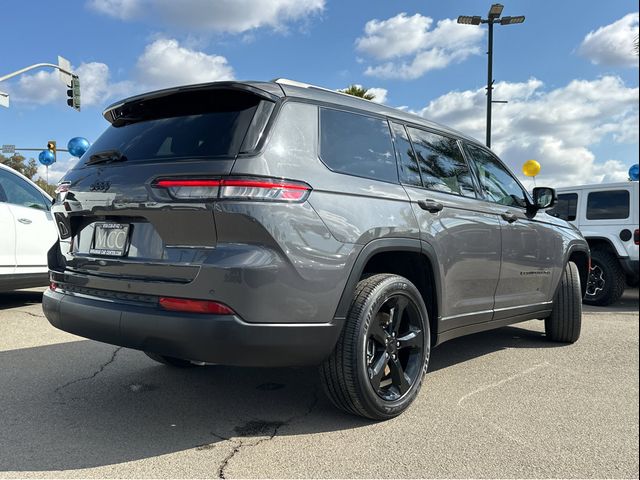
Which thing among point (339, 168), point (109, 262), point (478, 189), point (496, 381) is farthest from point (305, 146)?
point (496, 381)

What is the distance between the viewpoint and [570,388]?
363cm

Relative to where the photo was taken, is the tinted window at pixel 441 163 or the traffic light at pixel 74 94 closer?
the tinted window at pixel 441 163

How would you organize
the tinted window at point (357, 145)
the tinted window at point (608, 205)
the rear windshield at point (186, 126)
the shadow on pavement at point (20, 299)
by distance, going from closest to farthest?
1. the rear windshield at point (186, 126)
2. the tinted window at point (357, 145)
3. the shadow on pavement at point (20, 299)
4. the tinted window at point (608, 205)

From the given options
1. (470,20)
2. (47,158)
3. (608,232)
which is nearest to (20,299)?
(608,232)

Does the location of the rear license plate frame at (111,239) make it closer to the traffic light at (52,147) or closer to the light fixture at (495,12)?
the light fixture at (495,12)

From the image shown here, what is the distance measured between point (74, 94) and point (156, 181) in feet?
60.5

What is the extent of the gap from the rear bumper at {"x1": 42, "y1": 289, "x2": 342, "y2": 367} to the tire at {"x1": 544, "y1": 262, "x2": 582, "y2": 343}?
3162mm

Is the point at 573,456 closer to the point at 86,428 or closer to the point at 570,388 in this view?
the point at 570,388

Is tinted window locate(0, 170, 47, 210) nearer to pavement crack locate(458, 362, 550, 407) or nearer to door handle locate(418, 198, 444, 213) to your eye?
door handle locate(418, 198, 444, 213)

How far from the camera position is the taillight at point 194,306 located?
8.02 feet

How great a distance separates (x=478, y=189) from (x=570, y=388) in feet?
5.12

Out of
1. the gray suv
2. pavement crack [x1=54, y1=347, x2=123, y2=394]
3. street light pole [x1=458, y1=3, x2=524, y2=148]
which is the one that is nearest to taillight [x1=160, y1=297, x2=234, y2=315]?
the gray suv

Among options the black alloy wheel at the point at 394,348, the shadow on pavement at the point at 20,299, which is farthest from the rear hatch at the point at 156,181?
the shadow on pavement at the point at 20,299

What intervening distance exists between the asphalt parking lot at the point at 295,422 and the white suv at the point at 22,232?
1477 mm
